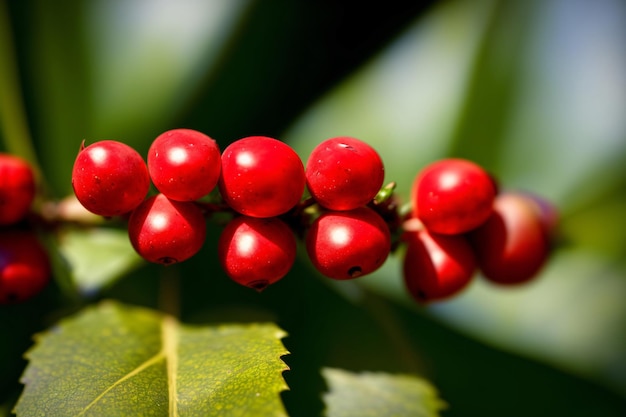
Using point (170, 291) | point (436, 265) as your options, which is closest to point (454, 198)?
point (436, 265)

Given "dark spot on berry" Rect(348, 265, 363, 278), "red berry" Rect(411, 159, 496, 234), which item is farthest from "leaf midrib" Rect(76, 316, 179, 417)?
"red berry" Rect(411, 159, 496, 234)

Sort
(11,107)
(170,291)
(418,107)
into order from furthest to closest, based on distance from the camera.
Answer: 1. (418,107)
2. (11,107)
3. (170,291)

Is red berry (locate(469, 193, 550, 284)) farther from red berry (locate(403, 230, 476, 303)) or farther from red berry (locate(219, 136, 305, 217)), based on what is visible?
red berry (locate(219, 136, 305, 217))

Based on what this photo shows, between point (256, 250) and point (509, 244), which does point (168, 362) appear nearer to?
point (256, 250)

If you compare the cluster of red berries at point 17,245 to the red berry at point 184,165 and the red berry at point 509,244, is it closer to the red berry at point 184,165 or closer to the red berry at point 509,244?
the red berry at point 184,165

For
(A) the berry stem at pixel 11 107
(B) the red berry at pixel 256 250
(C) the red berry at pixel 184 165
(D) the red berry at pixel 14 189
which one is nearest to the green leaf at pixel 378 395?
(B) the red berry at pixel 256 250

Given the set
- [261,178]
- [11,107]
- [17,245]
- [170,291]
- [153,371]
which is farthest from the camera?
[11,107]
